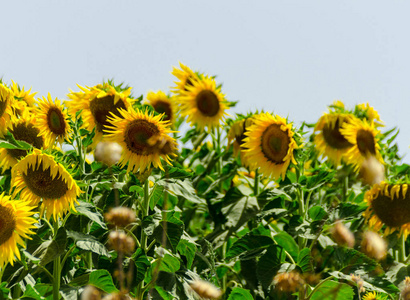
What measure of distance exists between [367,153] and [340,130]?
20 cm

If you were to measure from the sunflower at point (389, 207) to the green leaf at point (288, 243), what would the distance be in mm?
427

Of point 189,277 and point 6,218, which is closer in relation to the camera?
point 6,218

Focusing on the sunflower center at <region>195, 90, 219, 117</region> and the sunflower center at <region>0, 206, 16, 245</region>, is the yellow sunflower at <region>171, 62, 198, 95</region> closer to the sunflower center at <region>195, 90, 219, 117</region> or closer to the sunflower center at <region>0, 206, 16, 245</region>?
the sunflower center at <region>195, 90, 219, 117</region>

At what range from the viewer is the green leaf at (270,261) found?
9.55 ft

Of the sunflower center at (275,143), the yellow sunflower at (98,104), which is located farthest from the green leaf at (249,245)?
the yellow sunflower at (98,104)

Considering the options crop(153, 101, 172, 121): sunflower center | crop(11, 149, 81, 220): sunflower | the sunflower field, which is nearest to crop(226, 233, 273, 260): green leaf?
the sunflower field

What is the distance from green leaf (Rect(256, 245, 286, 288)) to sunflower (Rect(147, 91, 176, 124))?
5.23 ft

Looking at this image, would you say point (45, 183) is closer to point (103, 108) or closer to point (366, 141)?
point (103, 108)

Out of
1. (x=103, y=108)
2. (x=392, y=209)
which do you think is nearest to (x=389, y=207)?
(x=392, y=209)

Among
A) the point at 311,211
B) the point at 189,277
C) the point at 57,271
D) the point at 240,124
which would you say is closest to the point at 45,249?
the point at 57,271

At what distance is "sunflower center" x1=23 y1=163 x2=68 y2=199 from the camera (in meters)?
2.36

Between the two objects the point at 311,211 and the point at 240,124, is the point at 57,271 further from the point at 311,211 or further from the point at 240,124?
the point at 240,124

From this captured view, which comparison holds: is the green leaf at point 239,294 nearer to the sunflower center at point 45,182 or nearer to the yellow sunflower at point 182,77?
the sunflower center at point 45,182

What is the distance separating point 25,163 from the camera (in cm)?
237
